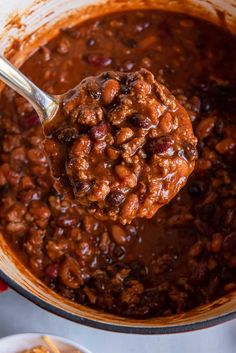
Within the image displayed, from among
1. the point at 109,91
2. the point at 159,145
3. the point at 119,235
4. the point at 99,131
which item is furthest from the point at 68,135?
the point at 119,235

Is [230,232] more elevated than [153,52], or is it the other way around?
[153,52]

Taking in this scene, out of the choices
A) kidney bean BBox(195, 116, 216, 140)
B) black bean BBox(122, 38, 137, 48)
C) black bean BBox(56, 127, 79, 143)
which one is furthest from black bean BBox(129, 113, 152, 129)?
black bean BBox(122, 38, 137, 48)

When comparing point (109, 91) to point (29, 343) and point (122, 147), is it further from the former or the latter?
point (29, 343)

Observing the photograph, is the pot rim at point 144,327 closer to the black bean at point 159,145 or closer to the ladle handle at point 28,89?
the black bean at point 159,145

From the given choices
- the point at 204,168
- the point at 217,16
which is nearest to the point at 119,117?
the point at 204,168

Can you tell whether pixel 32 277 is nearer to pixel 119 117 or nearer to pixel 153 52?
pixel 119 117

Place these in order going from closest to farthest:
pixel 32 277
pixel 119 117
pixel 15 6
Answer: pixel 119 117
pixel 32 277
pixel 15 6
